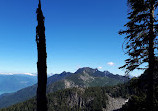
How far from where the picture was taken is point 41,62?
740 cm

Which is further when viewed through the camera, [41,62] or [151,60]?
[151,60]

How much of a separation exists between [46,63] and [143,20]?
9758mm

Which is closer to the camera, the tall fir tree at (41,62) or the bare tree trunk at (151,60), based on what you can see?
the tall fir tree at (41,62)

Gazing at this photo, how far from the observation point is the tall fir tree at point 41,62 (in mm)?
7265

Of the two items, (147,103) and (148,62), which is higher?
(148,62)

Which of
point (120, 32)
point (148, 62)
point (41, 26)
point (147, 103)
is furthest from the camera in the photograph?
point (120, 32)

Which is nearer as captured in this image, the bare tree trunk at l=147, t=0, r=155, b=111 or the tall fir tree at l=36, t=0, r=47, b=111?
the tall fir tree at l=36, t=0, r=47, b=111

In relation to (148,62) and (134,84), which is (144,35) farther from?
(134,84)

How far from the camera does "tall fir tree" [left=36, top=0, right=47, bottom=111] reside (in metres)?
7.27

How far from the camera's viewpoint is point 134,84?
1220cm

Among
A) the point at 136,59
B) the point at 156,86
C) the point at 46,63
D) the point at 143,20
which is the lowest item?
the point at 156,86

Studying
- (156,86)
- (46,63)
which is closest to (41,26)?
(46,63)

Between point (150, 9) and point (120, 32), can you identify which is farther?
point (120, 32)

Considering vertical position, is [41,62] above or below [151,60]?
below
